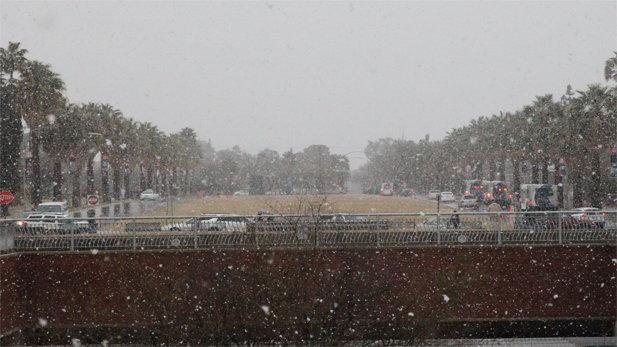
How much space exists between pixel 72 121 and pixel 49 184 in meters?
21.5

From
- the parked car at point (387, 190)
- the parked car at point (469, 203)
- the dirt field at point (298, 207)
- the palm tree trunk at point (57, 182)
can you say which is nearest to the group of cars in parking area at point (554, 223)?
the dirt field at point (298, 207)

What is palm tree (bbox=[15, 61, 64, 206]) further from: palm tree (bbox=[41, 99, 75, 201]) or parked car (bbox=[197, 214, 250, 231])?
parked car (bbox=[197, 214, 250, 231])

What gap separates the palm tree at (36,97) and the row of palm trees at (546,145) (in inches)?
1392

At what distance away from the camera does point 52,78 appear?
38.2 m

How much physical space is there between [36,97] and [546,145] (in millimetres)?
36953

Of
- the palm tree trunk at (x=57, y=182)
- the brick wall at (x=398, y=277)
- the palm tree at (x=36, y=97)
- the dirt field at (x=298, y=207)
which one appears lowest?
the brick wall at (x=398, y=277)

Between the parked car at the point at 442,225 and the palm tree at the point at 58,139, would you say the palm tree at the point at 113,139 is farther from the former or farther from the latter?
the parked car at the point at 442,225

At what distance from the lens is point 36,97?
1464 inches

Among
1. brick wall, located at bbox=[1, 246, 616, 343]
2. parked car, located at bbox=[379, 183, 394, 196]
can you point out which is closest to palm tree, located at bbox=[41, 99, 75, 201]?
brick wall, located at bbox=[1, 246, 616, 343]

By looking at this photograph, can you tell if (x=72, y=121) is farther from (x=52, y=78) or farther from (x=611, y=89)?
(x=611, y=89)

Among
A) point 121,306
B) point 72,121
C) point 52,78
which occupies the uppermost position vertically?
point 52,78

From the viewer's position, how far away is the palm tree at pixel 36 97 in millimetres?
37094

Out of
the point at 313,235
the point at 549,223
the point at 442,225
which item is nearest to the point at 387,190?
the point at 442,225

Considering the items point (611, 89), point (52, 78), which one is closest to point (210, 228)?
point (52, 78)
